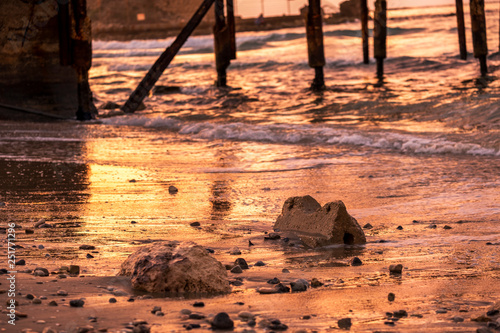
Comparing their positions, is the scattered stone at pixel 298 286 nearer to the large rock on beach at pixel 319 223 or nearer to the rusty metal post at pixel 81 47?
the large rock on beach at pixel 319 223

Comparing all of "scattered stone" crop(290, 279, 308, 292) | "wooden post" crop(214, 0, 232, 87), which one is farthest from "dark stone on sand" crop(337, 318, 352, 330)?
"wooden post" crop(214, 0, 232, 87)

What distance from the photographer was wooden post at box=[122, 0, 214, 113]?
1317cm

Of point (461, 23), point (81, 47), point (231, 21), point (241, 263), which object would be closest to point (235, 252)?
point (241, 263)

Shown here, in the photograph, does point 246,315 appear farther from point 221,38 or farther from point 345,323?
point 221,38

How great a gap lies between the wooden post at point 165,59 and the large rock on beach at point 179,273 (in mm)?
9764

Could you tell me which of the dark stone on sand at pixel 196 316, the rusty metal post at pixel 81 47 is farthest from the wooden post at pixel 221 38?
the dark stone on sand at pixel 196 316

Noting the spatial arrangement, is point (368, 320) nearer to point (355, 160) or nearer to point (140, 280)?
point (140, 280)

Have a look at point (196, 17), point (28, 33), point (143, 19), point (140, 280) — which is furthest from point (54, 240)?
point (143, 19)

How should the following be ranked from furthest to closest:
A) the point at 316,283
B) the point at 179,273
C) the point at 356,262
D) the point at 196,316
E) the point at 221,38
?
the point at 221,38, the point at 356,262, the point at 316,283, the point at 179,273, the point at 196,316

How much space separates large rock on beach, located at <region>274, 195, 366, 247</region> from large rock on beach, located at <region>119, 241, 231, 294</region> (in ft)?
3.76

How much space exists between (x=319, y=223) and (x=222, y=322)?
1899 mm

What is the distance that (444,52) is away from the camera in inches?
1101

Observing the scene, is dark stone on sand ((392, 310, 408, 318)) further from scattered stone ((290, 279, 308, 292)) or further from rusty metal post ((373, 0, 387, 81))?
rusty metal post ((373, 0, 387, 81))

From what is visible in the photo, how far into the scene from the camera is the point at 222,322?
2822 mm
